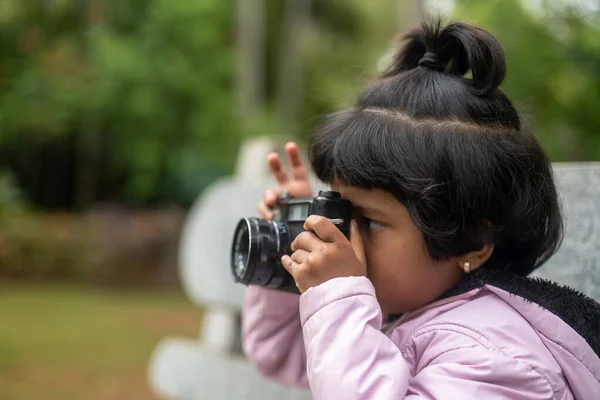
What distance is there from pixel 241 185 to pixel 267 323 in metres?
0.69

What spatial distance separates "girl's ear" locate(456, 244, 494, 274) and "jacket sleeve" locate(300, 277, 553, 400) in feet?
0.52

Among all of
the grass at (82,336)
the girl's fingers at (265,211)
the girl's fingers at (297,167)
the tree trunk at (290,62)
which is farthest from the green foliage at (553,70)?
the tree trunk at (290,62)

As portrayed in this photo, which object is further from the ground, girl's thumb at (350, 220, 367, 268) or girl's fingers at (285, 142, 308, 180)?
girl's fingers at (285, 142, 308, 180)

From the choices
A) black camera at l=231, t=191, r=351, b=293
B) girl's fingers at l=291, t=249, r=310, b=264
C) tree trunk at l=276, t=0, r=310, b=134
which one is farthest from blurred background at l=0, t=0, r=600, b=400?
girl's fingers at l=291, t=249, r=310, b=264

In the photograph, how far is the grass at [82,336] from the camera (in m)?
4.27

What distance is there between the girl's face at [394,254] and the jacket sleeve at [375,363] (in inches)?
3.5

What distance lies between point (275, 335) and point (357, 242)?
1.28 feet

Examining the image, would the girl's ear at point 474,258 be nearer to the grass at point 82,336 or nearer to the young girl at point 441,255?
the young girl at point 441,255

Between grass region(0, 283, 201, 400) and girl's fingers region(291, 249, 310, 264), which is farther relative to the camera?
grass region(0, 283, 201, 400)

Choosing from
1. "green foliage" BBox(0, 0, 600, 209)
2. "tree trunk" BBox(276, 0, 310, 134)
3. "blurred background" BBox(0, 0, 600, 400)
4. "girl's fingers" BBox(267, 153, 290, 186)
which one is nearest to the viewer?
"girl's fingers" BBox(267, 153, 290, 186)

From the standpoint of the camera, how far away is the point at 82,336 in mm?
5707

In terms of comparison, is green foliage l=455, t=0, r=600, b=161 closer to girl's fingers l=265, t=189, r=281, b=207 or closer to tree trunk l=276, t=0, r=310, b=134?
girl's fingers l=265, t=189, r=281, b=207

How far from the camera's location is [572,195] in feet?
4.92

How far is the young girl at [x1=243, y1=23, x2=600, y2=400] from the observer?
3.65 ft
